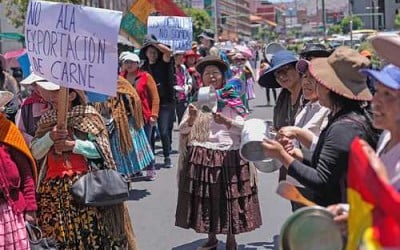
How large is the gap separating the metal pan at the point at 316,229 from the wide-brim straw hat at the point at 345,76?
0.92 m

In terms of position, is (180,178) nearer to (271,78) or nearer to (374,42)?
(271,78)

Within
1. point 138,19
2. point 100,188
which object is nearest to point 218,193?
point 100,188

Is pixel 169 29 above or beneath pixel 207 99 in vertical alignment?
above

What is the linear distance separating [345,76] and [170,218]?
4593 millimetres

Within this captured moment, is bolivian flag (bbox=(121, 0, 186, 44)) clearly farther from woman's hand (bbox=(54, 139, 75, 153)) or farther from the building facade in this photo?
the building facade

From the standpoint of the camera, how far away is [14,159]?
4297mm

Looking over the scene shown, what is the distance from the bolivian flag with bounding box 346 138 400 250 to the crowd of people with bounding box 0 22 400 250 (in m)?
0.36

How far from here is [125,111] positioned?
27.6 ft

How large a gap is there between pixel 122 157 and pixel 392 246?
697cm

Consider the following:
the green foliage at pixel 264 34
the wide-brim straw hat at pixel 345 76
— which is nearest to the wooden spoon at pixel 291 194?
the wide-brim straw hat at pixel 345 76

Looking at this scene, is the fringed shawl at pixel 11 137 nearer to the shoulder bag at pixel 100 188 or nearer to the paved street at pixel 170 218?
the shoulder bag at pixel 100 188

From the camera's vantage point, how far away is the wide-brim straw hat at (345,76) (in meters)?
3.64

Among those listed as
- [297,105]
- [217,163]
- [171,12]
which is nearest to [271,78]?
[297,105]

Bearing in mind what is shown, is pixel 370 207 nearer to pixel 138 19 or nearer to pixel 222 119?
pixel 222 119
